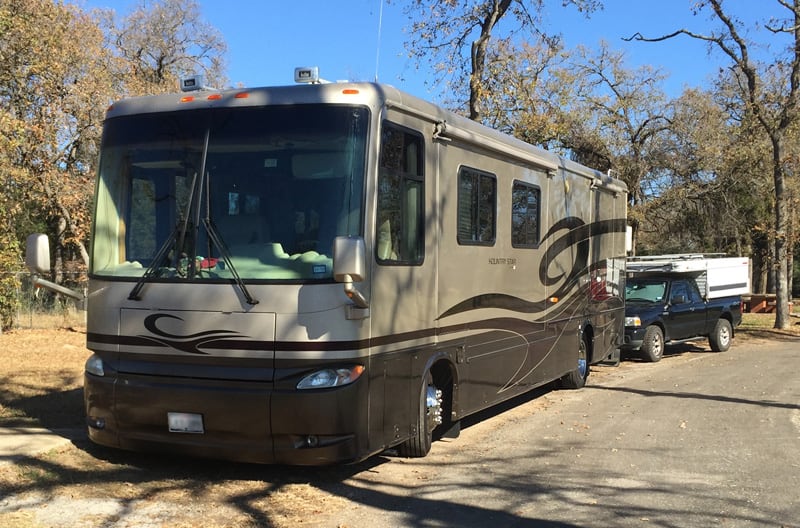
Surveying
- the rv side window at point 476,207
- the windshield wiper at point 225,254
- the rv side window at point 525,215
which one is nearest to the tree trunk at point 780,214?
the rv side window at point 525,215

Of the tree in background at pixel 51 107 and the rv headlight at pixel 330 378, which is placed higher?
the tree in background at pixel 51 107

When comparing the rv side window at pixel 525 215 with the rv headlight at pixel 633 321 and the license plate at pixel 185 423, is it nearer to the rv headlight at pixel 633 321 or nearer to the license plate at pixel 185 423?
the license plate at pixel 185 423

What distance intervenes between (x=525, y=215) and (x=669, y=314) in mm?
8218

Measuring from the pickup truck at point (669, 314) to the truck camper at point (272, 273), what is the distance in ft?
30.4

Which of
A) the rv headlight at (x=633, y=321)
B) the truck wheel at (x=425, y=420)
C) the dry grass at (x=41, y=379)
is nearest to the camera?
the truck wheel at (x=425, y=420)

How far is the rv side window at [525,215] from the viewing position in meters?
8.62

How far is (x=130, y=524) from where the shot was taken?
5.11 meters

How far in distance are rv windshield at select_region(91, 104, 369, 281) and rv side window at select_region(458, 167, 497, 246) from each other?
184cm

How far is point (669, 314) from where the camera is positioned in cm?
1579

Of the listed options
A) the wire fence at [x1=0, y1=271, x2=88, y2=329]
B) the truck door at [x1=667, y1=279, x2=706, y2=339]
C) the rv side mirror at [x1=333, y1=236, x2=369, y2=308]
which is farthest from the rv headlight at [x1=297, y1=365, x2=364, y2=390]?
the wire fence at [x1=0, y1=271, x2=88, y2=329]

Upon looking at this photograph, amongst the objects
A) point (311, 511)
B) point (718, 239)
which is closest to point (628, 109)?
point (718, 239)

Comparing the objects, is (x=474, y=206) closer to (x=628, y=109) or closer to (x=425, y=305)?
(x=425, y=305)

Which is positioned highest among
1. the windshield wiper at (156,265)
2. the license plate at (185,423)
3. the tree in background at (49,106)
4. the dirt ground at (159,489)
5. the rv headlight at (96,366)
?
the tree in background at (49,106)

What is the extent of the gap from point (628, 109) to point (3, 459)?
86.6ft
